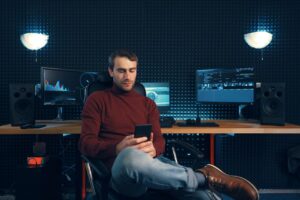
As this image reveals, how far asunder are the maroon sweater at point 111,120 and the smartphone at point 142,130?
16 cm

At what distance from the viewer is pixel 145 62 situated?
3.59 metres

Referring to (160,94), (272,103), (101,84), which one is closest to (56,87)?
(101,84)

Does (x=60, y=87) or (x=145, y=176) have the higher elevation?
(x=60, y=87)

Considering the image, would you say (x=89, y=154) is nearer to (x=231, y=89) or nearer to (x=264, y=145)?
(x=231, y=89)

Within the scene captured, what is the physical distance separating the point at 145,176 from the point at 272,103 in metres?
1.81

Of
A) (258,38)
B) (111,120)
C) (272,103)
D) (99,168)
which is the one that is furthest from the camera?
(258,38)

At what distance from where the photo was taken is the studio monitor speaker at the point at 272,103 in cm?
284

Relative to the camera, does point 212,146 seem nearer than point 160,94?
Yes

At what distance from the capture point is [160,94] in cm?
330

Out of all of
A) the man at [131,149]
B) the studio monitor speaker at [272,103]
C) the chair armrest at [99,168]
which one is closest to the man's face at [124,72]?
the man at [131,149]

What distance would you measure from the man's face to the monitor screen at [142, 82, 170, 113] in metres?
1.10

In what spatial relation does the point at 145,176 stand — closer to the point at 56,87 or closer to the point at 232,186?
the point at 232,186

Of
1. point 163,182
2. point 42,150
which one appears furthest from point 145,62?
point 163,182

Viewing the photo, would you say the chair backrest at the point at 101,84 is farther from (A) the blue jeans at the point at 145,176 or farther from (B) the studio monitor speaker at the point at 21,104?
(A) the blue jeans at the point at 145,176
